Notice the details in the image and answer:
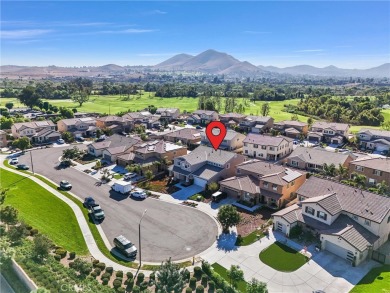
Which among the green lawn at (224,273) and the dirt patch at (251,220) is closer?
the green lawn at (224,273)

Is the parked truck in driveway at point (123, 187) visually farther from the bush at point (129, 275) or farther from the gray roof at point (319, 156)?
the gray roof at point (319, 156)

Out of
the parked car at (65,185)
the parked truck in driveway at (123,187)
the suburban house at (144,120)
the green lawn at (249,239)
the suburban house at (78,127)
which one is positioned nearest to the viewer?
the green lawn at (249,239)

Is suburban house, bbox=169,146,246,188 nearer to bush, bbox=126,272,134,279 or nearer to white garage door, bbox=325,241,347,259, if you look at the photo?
white garage door, bbox=325,241,347,259

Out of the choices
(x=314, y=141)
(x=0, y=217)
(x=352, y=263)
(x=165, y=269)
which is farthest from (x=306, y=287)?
(x=314, y=141)

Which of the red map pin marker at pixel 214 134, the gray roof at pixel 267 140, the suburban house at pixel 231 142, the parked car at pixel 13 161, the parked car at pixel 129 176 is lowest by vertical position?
the parked car at pixel 129 176

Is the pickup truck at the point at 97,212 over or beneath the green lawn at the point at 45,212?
over

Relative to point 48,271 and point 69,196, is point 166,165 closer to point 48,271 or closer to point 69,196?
point 69,196

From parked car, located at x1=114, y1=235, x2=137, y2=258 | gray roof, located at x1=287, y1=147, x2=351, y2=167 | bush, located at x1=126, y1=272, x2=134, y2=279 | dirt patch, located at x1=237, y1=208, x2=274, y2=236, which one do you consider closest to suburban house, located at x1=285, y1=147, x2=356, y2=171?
gray roof, located at x1=287, y1=147, x2=351, y2=167

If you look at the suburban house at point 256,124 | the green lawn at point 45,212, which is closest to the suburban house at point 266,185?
the green lawn at point 45,212
